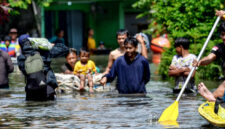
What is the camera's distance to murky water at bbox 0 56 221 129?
33.4 feet

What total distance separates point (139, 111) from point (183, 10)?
728 cm

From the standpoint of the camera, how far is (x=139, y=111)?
11.6 metres

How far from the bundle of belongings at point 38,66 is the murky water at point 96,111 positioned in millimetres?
218

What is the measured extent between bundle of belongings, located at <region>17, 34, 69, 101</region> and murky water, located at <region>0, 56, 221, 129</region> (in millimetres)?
218

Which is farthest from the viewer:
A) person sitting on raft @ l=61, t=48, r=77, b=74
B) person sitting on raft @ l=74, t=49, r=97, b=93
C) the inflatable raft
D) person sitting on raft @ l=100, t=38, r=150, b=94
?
person sitting on raft @ l=61, t=48, r=77, b=74

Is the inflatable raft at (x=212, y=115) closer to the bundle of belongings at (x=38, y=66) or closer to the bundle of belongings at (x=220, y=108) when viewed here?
the bundle of belongings at (x=220, y=108)

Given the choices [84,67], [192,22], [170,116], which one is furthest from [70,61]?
[170,116]

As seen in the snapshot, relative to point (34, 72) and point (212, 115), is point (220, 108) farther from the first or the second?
point (34, 72)

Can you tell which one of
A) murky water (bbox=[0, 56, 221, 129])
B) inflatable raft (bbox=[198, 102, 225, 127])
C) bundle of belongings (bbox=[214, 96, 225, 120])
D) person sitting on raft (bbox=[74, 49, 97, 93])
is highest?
person sitting on raft (bbox=[74, 49, 97, 93])

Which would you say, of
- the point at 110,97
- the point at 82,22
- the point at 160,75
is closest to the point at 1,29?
the point at 82,22

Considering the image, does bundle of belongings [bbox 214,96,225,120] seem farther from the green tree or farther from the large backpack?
the green tree

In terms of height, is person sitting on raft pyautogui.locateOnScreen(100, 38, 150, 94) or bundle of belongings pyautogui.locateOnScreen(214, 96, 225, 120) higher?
person sitting on raft pyautogui.locateOnScreen(100, 38, 150, 94)

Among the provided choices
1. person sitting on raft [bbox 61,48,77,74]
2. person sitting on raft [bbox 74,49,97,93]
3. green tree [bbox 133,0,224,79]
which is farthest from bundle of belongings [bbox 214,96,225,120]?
green tree [bbox 133,0,224,79]

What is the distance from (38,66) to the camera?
1273cm
